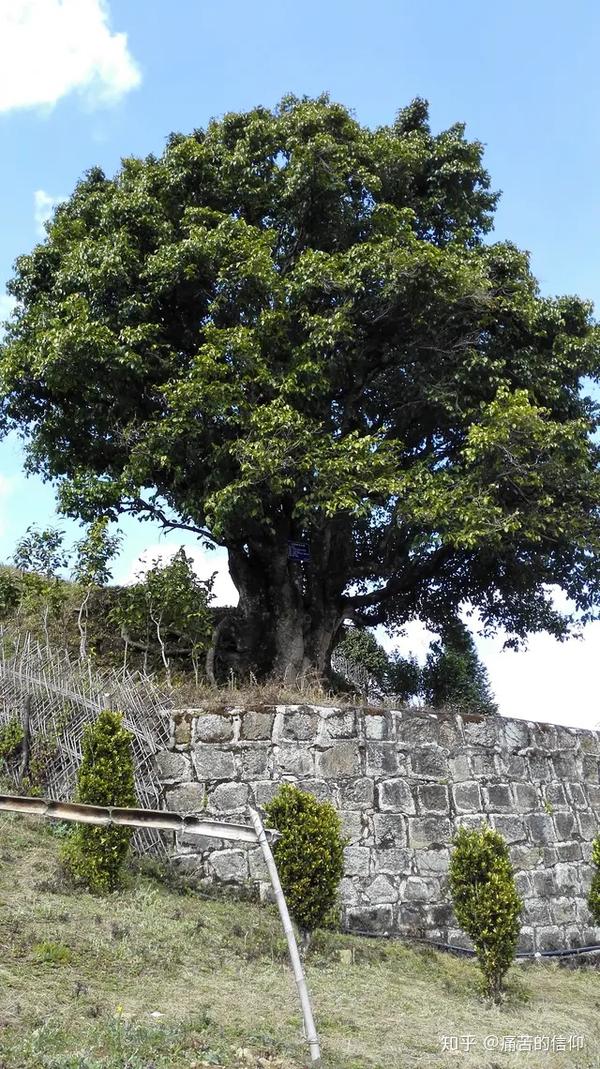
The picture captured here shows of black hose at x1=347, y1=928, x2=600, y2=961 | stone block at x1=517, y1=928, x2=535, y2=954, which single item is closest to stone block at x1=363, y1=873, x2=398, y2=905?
black hose at x1=347, y1=928, x2=600, y2=961

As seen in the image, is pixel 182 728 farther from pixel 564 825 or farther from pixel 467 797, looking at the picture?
pixel 564 825

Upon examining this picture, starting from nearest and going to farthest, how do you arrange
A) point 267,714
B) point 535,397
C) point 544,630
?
point 267,714, point 535,397, point 544,630

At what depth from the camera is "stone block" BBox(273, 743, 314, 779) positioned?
9.71 m

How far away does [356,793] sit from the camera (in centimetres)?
984

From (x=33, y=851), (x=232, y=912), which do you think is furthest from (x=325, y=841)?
(x=33, y=851)

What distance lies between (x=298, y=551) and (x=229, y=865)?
618cm

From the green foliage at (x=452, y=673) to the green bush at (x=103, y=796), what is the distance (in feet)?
35.3

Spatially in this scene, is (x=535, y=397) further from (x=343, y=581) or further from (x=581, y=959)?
(x=581, y=959)

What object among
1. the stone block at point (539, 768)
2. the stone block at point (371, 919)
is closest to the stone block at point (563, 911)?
the stone block at point (539, 768)

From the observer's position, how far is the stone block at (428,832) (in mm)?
9867

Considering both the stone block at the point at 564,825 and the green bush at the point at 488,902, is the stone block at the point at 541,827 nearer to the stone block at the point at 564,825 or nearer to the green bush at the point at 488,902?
the stone block at the point at 564,825

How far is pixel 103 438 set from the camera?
14.3m

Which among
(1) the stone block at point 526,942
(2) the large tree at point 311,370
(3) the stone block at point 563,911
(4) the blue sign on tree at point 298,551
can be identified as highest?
(2) the large tree at point 311,370

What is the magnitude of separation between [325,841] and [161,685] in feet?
11.6
